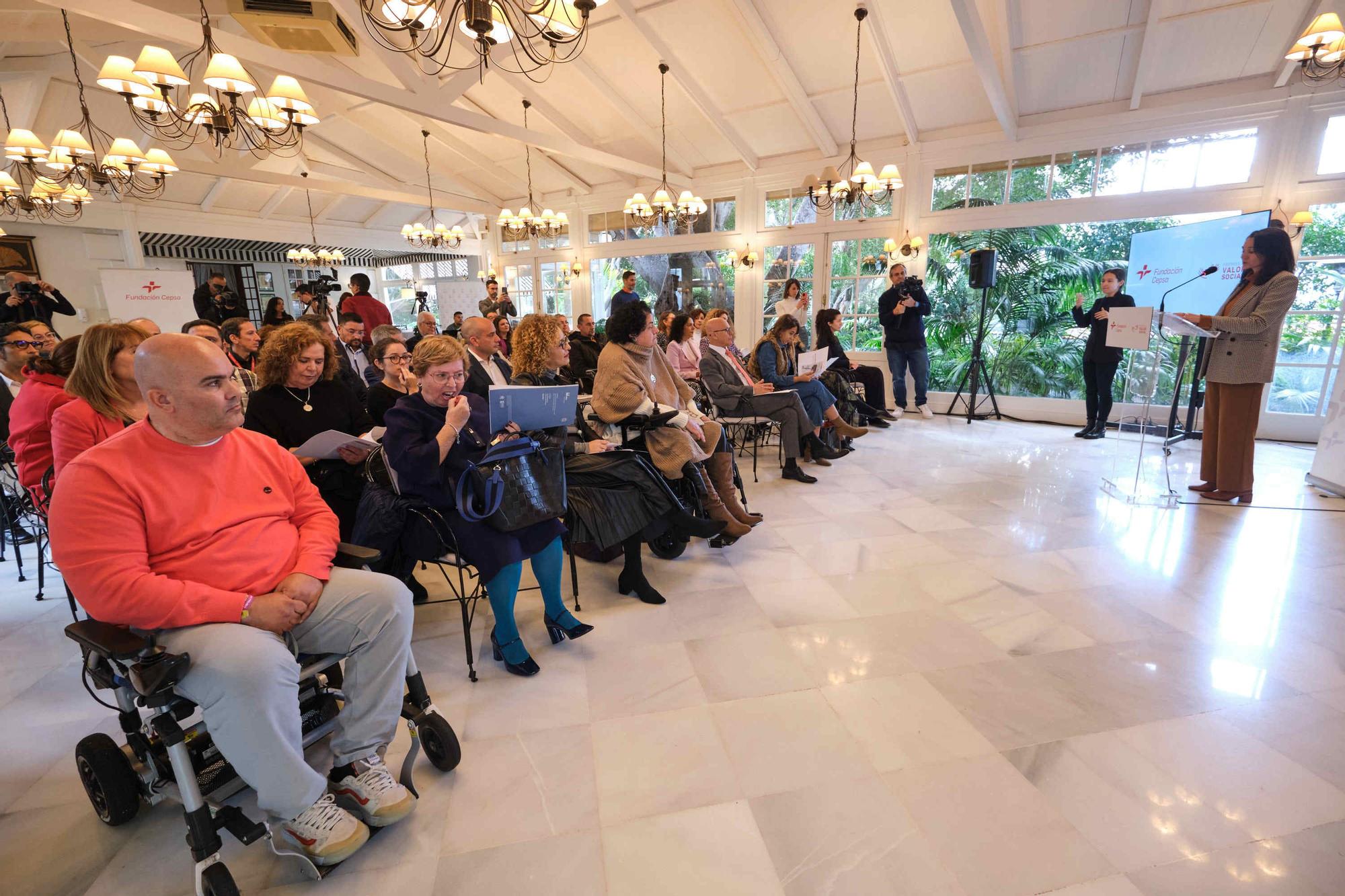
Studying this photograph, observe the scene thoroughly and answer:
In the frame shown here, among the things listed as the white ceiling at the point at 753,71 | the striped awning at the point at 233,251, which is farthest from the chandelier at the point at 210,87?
the striped awning at the point at 233,251

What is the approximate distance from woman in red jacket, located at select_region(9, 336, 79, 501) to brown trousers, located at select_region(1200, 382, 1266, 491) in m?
5.79

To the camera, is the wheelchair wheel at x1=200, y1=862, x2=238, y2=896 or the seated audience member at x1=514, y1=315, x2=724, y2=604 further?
the seated audience member at x1=514, y1=315, x2=724, y2=604

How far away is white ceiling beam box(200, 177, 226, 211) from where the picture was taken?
31.8 ft

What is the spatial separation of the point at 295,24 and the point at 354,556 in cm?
635

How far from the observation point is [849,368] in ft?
→ 20.3

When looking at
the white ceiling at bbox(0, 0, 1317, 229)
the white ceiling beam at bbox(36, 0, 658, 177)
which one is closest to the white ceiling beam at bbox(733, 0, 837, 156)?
the white ceiling at bbox(0, 0, 1317, 229)

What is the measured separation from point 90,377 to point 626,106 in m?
7.02

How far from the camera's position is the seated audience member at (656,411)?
286 cm

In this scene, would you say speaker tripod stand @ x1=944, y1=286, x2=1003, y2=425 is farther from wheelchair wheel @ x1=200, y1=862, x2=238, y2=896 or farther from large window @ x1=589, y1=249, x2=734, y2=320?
wheelchair wheel @ x1=200, y1=862, x2=238, y2=896

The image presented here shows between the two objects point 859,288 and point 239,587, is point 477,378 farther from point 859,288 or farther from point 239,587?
point 859,288

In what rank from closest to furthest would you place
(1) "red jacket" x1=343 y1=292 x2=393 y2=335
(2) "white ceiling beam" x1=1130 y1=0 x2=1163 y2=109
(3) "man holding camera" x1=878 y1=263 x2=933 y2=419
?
(2) "white ceiling beam" x1=1130 y1=0 x2=1163 y2=109 → (1) "red jacket" x1=343 y1=292 x2=393 y2=335 → (3) "man holding camera" x1=878 y1=263 x2=933 y2=419

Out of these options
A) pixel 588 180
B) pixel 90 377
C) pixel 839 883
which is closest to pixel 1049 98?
pixel 588 180

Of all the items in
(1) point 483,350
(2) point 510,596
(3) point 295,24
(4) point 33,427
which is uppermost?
(3) point 295,24

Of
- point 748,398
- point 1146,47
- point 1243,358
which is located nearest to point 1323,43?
point 1146,47
